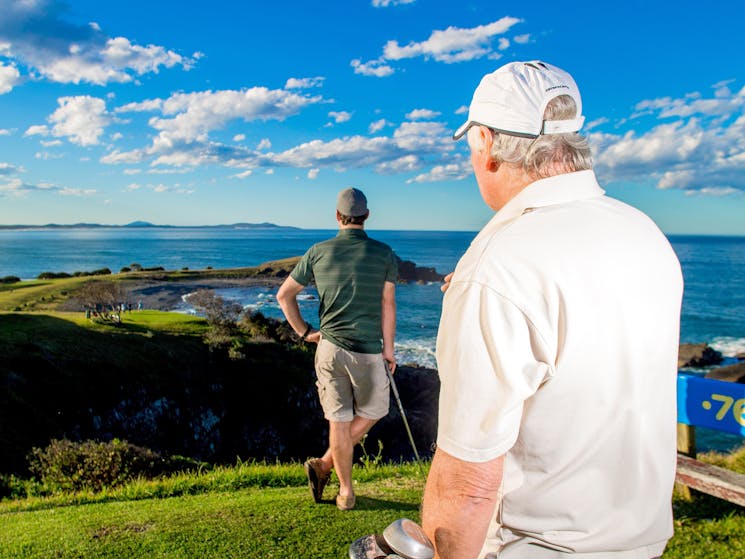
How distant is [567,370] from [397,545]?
1.78 feet

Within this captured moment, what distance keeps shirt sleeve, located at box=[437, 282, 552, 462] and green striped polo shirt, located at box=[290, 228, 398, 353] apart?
3355 mm

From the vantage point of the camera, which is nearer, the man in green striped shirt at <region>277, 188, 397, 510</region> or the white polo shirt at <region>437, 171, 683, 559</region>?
the white polo shirt at <region>437, 171, 683, 559</region>

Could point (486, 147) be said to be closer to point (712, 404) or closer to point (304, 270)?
point (304, 270)

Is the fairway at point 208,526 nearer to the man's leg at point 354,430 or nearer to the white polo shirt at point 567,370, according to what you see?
the man's leg at point 354,430

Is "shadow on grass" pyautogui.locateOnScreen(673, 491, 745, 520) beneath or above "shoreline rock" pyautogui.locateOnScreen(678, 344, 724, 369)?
above

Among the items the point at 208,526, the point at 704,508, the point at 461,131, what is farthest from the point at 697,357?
the point at 461,131

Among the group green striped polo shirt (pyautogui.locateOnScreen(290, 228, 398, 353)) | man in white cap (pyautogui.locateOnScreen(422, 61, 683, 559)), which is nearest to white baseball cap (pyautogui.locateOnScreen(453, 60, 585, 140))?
man in white cap (pyautogui.locateOnScreen(422, 61, 683, 559))

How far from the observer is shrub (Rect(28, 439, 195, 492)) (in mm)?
6953

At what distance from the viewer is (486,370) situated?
125 cm

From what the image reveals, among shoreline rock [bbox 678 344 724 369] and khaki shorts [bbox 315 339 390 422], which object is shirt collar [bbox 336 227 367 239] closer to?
khaki shorts [bbox 315 339 390 422]

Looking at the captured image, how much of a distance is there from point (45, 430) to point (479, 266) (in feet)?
62.1

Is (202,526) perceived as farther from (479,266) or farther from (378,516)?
(479,266)

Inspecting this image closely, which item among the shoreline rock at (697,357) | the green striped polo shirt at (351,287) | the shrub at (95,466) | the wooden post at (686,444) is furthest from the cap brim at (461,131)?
the shoreline rock at (697,357)

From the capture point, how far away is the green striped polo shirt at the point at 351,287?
465 cm
